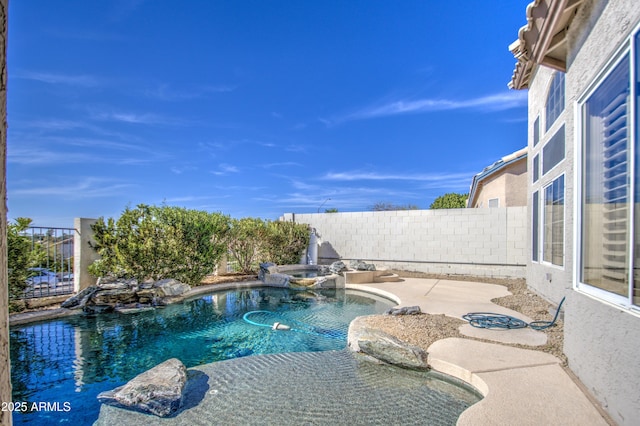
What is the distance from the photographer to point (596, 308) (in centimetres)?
309

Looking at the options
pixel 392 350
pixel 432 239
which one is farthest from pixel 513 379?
pixel 432 239

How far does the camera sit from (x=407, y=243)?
43.4 ft

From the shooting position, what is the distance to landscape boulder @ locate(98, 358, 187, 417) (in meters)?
3.32

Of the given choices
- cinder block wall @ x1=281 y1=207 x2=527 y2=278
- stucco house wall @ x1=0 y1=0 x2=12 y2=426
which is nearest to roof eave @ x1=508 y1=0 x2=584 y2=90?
stucco house wall @ x1=0 y1=0 x2=12 y2=426

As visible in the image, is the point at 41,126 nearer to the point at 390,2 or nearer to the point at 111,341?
the point at 111,341

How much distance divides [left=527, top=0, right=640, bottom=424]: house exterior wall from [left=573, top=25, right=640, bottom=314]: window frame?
37mm

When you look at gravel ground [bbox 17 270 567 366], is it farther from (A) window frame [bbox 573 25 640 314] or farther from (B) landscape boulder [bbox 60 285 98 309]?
(A) window frame [bbox 573 25 640 314]

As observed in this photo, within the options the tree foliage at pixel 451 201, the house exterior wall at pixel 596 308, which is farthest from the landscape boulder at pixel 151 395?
the tree foliage at pixel 451 201

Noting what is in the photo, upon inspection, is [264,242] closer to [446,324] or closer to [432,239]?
[432,239]

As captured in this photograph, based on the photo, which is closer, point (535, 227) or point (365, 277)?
point (535, 227)

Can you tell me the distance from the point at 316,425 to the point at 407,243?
10853 mm

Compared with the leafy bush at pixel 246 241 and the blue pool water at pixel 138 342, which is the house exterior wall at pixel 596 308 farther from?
the leafy bush at pixel 246 241

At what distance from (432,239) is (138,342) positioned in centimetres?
1044

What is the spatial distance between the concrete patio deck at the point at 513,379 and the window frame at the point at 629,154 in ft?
3.21
